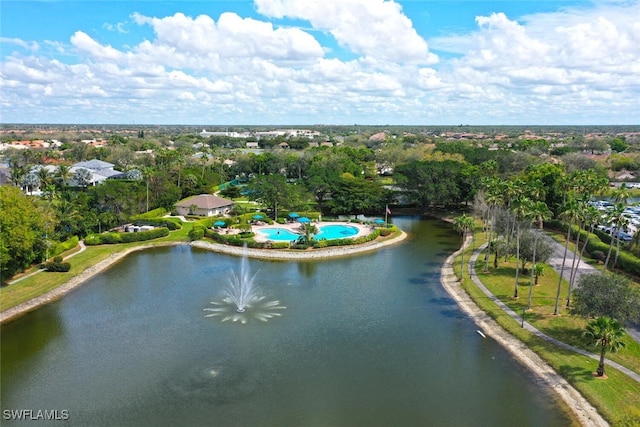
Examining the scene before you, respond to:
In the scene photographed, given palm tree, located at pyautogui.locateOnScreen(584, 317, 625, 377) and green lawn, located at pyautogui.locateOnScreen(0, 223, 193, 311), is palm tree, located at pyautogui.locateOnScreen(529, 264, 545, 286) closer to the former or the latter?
palm tree, located at pyautogui.locateOnScreen(584, 317, 625, 377)

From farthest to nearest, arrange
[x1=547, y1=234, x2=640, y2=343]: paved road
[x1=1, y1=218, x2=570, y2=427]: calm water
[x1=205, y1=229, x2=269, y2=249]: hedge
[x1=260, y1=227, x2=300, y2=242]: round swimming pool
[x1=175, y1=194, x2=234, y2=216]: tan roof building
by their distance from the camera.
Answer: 1. [x1=175, y1=194, x2=234, y2=216]: tan roof building
2. [x1=260, y1=227, x2=300, y2=242]: round swimming pool
3. [x1=205, y1=229, x2=269, y2=249]: hedge
4. [x1=547, y1=234, x2=640, y2=343]: paved road
5. [x1=1, y1=218, x2=570, y2=427]: calm water

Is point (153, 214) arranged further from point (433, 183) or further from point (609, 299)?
point (609, 299)

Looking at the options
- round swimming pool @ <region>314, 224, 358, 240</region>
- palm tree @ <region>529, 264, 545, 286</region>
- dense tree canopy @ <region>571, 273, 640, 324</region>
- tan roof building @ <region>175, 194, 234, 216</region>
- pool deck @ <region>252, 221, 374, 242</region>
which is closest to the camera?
dense tree canopy @ <region>571, 273, 640, 324</region>

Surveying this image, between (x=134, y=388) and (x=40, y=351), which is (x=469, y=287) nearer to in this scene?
(x=134, y=388)

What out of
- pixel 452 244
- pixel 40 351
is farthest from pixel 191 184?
pixel 40 351

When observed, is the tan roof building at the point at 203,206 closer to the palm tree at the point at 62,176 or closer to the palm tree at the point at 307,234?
the palm tree at the point at 62,176

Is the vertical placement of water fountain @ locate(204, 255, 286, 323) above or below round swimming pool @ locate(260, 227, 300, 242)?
below

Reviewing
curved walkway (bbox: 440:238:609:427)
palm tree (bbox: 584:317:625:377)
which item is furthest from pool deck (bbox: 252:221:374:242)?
palm tree (bbox: 584:317:625:377)
